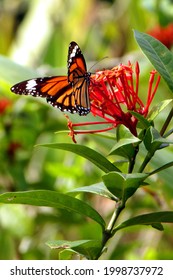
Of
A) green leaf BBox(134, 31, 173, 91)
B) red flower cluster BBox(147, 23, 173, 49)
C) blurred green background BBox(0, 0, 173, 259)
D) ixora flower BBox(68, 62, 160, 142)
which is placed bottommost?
blurred green background BBox(0, 0, 173, 259)

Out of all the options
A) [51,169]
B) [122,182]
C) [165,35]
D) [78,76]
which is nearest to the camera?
[122,182]

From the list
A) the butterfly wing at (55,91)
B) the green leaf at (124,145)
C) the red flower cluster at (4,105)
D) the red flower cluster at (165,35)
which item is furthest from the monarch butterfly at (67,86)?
the red flower cluster at (165,35)

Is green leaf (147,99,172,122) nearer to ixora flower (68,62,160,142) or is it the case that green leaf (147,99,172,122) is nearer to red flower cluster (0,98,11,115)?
ixora flower (68,62,160,142)

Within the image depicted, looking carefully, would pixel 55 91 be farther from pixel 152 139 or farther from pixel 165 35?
pixel 165 35

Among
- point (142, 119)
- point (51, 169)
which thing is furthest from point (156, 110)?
point (51, 169)

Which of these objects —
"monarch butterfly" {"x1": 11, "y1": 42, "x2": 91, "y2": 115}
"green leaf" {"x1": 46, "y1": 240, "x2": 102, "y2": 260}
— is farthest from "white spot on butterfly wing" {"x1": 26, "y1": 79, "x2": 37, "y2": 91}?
"green leaf" {"x1": 46, "y1": 240, "x2": 102, "y2": 260}
